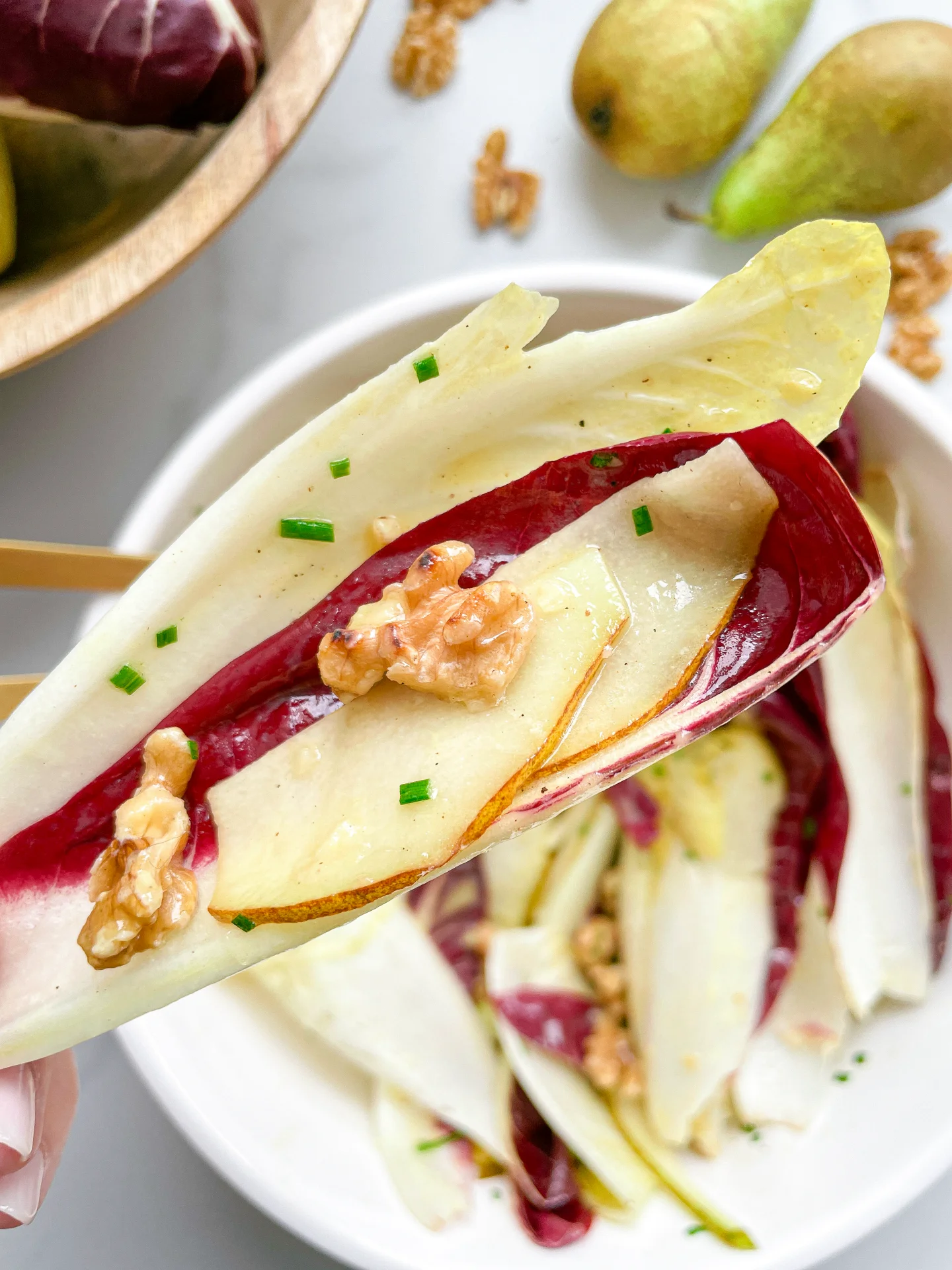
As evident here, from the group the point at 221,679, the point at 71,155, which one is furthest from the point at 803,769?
the point at 71,155

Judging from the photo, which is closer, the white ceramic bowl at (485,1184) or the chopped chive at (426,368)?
the chopped chive at (426,368)

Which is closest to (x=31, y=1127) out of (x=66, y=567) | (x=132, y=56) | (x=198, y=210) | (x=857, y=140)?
(x=66, y=567)

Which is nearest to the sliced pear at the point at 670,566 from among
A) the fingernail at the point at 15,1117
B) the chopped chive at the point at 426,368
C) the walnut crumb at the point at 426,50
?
the chopped chive at the point at 426,368

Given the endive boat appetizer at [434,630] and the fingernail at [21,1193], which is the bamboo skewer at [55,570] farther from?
the fingernail at [21,1193]

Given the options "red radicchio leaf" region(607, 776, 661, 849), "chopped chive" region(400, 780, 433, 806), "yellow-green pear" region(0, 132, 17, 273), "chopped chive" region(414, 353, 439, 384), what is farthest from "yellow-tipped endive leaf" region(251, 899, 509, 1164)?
"yellow-green pear" region(0, 132, 17, 273)

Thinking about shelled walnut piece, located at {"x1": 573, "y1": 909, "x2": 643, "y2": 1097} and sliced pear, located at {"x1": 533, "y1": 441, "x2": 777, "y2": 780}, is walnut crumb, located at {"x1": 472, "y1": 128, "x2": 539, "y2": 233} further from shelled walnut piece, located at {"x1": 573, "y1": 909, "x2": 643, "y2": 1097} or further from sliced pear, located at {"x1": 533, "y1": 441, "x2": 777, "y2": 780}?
shelled walnut piece, located at {"x1": 573, "y1": 909, "x2": 643, "y2": 1097}

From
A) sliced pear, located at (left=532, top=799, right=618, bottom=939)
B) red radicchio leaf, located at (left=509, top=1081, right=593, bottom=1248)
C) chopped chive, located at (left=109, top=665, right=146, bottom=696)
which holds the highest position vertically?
chopped chive, located at (left=109, top=665, right=146, bottom=696)

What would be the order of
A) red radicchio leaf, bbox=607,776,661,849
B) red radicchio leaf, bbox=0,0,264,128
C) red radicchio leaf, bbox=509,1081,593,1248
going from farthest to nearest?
red radicchio leaf, bbox=607,776,661,849
red radicchio leaf, bbox=509,1081,593,1248
red radicchio leaf, bbox=0,0,264,128
